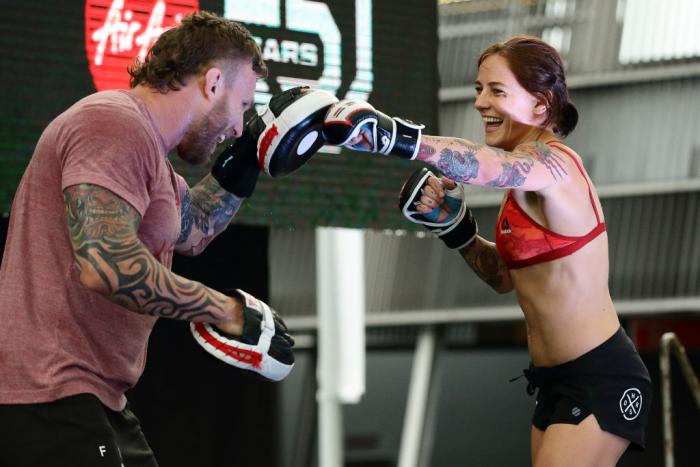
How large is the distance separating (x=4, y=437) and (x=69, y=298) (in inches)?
12.6

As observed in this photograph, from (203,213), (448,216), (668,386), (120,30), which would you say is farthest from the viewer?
(668,386)

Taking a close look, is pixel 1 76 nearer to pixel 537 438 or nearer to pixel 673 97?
pixel 537 438

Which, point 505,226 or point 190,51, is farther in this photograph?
point 505,226

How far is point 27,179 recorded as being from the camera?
2.35 metres

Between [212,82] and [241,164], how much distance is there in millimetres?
456

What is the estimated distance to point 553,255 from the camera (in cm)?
285

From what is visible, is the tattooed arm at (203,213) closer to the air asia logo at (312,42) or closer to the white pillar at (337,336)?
the air asia logo at (312,42)

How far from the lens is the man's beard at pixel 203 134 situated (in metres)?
2.59

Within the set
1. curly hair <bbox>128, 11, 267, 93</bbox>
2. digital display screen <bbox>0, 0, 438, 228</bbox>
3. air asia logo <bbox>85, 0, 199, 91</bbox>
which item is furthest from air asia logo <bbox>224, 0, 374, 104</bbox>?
curly hair <bbox>128, 11, 267, 93</bbox>

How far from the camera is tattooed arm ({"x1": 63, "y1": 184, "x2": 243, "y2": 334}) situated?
217 centimetres

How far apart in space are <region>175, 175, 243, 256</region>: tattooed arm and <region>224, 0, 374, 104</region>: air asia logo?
96 centimetres

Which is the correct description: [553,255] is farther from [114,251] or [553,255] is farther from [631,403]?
[114,251]

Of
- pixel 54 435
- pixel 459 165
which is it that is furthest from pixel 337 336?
pixel 54 435

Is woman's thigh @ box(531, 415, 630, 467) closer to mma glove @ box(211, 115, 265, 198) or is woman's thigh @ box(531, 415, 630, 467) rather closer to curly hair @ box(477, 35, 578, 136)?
curly hair @ box(477, 35, 578, 136)
